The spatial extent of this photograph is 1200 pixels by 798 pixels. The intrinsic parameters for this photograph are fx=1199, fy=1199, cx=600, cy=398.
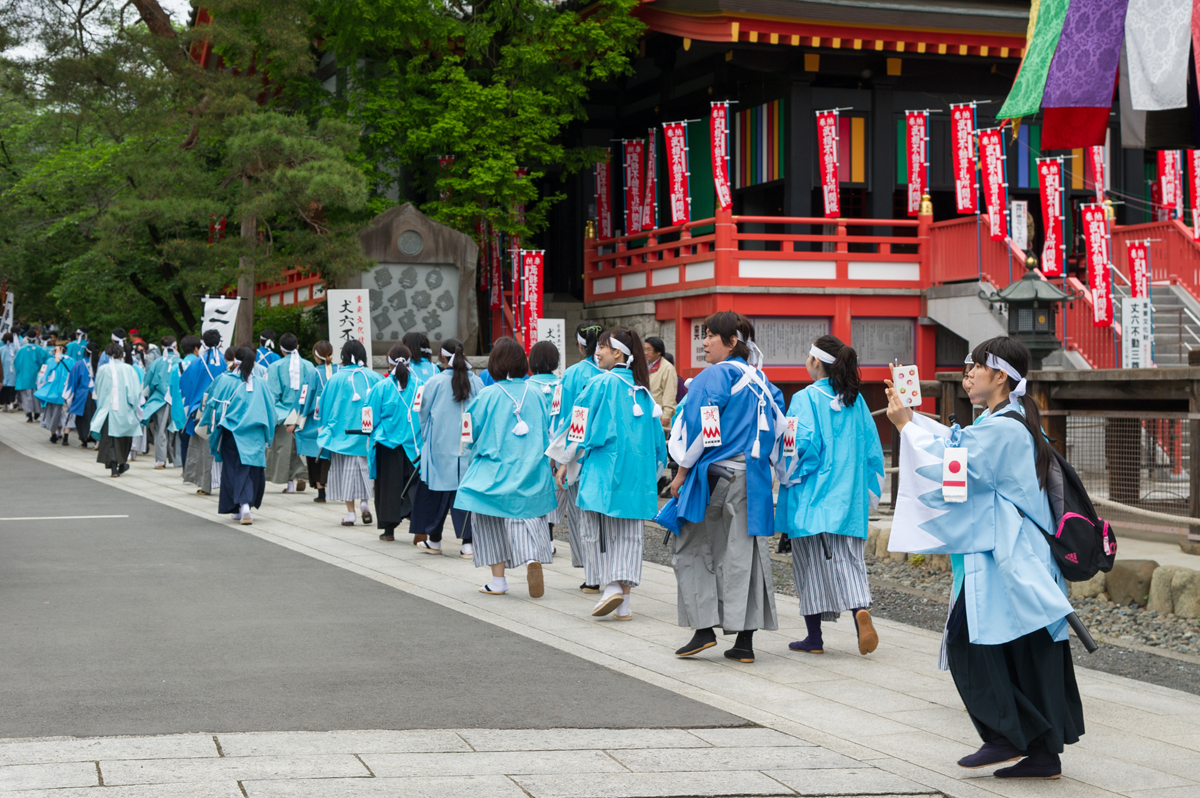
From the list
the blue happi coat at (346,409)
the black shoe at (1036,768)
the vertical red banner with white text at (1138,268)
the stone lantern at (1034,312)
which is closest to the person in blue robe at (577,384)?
the blue happi coat at (346,409)

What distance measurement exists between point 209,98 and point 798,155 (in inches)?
382

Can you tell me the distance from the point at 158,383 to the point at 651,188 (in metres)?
10.5

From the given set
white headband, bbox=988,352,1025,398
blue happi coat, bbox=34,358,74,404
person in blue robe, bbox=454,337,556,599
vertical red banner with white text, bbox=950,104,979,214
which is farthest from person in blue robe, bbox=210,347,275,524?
vertical red banner with white text, bbox=950,104,979,214

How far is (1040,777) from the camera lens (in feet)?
14.6

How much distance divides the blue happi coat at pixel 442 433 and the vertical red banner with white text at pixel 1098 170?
49.7 feet

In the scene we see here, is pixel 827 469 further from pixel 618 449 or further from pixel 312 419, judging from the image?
pixel 312 419

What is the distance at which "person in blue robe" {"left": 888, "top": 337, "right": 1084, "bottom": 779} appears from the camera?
435cm

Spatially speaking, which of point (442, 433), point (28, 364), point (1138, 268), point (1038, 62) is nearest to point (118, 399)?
point (442, 433)

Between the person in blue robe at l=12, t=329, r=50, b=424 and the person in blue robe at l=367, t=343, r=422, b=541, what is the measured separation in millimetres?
16987

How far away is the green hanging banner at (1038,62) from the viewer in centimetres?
762

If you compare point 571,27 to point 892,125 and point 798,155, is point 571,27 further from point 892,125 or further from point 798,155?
point 892,125

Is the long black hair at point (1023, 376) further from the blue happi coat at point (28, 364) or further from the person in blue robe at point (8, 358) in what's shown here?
the person in blue robe at point (8, 358)

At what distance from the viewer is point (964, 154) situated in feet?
64.8

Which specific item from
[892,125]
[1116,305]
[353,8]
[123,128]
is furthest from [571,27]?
[1116,305]
